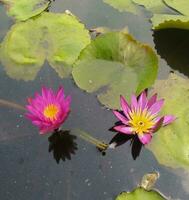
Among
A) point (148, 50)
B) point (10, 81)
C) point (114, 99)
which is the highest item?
point (148, 50)

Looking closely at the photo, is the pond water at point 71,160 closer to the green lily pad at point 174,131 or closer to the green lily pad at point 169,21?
the green lily pad at point 174,131

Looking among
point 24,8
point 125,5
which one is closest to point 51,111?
point 24,8

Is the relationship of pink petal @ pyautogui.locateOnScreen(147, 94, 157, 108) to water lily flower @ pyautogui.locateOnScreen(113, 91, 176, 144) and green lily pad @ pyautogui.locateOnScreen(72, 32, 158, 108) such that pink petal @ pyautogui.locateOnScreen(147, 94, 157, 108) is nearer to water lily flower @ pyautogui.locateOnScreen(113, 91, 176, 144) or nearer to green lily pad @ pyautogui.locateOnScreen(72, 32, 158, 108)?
water lily flower @ pyautogui.locateOnScreen(113, 91, 176, 144)

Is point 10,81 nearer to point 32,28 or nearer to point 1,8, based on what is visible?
point 32,28

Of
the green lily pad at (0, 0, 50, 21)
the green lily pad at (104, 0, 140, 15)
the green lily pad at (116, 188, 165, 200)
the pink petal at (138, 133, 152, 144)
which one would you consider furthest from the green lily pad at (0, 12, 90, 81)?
the green lily pad at (116, 188, 165, 200)

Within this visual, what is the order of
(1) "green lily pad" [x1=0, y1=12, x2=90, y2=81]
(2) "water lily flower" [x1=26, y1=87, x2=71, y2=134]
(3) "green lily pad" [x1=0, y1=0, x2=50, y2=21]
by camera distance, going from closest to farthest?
(2) "water lily flower" [x1=26, y1=87, x2=71, y2=134]
(1) "green lily pad" [x1=0, y1=12, x2=90, y2=81]
(3) "green lily pad" [x1=0, y1=0, x2=50, y2=21]

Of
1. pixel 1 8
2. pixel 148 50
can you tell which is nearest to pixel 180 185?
pixel 148 50

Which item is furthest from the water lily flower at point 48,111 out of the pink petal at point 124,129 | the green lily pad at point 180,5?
the green lily pad at point 180,5
